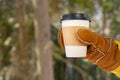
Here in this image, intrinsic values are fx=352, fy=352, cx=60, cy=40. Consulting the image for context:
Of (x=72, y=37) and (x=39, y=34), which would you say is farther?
(x=39, y=34)

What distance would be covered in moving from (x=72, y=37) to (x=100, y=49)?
0.37 feet

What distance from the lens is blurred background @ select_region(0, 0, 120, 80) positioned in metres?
5.24

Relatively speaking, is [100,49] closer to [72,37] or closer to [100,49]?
[100,49]

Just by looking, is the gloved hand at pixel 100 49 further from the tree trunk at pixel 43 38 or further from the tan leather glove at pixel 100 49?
the tree trunk at pixel 43 38

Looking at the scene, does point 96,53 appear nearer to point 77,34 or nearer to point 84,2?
point 77,34

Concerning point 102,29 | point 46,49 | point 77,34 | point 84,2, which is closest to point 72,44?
point 77,34

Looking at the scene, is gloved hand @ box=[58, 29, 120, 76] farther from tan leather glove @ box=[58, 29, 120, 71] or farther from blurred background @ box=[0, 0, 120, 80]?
blurred background @ box=[0, 0, 120, 80]

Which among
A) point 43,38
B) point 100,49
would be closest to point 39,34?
point 43,38

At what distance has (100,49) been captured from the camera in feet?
3.57

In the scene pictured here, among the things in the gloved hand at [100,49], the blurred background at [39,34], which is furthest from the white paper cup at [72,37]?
the blurred background at [39,34]

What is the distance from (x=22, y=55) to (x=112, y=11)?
6.73ft

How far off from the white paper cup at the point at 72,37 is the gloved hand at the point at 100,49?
0.04 ft

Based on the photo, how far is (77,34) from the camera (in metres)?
1.02

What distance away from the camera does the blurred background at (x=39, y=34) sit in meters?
5.24
